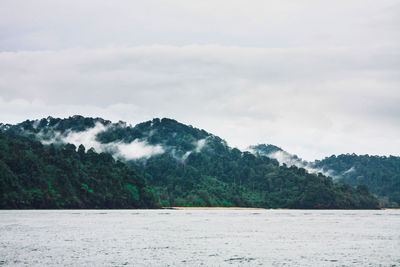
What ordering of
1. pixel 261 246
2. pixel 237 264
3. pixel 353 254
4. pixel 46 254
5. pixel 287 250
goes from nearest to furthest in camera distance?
1. pixel 237 264
2. pixel 46 254
3. pixel 353 254
4. pixel 287 250
5. pixel 261 246

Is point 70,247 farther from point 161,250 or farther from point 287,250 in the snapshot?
point 287,250

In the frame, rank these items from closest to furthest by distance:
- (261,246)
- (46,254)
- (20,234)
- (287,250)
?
(46,254) < (287,250) < (261,246) < (20,234)

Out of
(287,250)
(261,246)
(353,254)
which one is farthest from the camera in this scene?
(261,246)

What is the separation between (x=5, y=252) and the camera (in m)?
74.6

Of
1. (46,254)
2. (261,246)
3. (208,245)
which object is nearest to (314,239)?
(261,246)

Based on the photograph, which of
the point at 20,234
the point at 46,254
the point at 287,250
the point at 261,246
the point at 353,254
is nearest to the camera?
the point at 46,254

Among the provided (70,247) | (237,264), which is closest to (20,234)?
(70,247)

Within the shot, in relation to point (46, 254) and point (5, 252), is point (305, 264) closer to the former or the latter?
point (46, 254)

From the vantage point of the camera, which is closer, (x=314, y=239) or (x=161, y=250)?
(x=161, y=250)

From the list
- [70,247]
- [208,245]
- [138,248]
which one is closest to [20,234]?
[70,247]

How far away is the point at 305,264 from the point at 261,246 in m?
24.0

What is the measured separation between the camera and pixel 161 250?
82938 mm

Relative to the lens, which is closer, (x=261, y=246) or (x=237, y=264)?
(x=237, y=264)

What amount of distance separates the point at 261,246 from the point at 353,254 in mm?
17658
